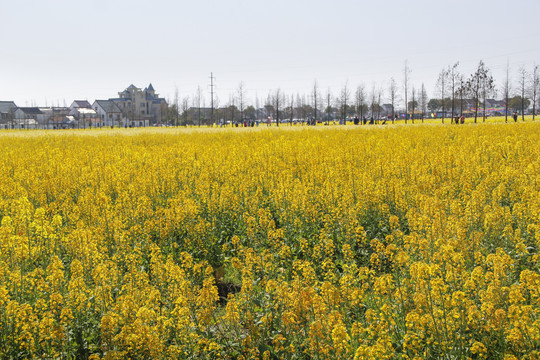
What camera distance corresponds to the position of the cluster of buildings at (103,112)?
134m

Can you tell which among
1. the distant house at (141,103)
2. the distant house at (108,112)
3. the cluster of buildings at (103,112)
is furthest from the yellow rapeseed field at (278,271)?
the distant house at (141,103)

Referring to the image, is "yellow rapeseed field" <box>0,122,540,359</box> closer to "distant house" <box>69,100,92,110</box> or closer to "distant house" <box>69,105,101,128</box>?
"distant house" <box>69,105,101,128</box>

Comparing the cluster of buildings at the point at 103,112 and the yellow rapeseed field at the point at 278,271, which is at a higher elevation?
the cluster of buildings at the point at 103,112

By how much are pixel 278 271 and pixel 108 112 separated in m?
144

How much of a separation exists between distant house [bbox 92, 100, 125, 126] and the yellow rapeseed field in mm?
135766

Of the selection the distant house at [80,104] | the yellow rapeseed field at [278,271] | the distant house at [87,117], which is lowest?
the yellow rapeseed field at [278,271]

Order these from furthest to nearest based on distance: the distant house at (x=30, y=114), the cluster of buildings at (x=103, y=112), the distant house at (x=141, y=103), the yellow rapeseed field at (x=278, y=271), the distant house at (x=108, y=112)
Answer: the distant house at (x=141, y=103), the distant house at (x=108, y=112), the distant house at (x=30, y=114), the cluster of buildings at (x=103, y=112), the yellow rapeseed field at (x=278, y=271)

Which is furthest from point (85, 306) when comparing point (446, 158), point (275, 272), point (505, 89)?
point (505, 89)

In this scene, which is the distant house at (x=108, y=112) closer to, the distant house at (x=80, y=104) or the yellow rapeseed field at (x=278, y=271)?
the distant house at (x=80, y=104)

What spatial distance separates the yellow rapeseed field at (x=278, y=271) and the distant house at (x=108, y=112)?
136 metres

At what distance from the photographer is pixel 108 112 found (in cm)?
13850

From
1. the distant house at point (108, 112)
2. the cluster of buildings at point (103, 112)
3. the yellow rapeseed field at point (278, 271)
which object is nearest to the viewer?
the yellow rapeseed field at point (278, 271)

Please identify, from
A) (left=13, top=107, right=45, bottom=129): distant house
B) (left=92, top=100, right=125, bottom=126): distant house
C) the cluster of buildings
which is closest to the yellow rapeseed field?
the cluster of buildings

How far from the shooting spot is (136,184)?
34.6 feet
